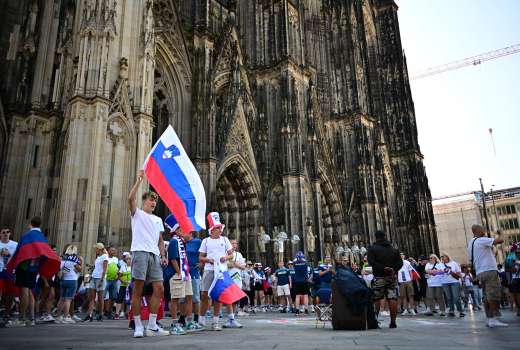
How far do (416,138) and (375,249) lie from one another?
3495 centimetres

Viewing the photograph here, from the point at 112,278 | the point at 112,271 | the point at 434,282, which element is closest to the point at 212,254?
the point at 112,271

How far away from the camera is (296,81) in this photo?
26297 millimetres

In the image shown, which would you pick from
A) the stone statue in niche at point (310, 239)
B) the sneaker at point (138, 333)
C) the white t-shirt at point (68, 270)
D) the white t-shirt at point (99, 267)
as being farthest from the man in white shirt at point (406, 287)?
the stone statue in niche at point (310, 239)

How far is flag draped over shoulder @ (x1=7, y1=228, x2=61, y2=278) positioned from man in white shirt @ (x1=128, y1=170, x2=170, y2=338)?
9.73 ft

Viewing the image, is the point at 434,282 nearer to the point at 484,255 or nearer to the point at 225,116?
the point at 484,255

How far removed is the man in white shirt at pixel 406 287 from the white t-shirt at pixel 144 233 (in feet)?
26.0

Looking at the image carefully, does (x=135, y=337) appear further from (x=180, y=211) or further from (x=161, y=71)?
(x=161, y=71)

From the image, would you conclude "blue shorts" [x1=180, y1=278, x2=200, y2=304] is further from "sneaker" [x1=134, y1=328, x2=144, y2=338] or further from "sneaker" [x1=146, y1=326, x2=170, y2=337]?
"sneaker" [x1=134, y1=328, x2=144, y2=338]

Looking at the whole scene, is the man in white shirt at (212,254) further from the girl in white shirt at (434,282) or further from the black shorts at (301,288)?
the girl in white shirt at (434,282)

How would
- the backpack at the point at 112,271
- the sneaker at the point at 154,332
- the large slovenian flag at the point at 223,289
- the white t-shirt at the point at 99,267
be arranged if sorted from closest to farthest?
the sneaker at the point at 154,332 < the large slovenian flag at the point at 223,289 < the white t-shirt at the point at 99,267 < the backpack at the point at 112,271

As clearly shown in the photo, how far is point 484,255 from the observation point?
740cm

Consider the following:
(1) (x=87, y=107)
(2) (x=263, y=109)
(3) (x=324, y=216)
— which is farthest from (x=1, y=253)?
(3) (x=324, y=216)

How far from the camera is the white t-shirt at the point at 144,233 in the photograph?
548 cm

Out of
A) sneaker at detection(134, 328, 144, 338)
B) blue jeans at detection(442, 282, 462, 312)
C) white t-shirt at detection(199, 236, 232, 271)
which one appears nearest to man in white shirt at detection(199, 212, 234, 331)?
white t-shirt at detection(199, 236, 232, 271)
